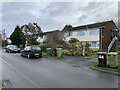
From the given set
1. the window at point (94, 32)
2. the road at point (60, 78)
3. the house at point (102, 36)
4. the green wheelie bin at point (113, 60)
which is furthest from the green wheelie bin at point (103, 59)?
the window at point (94, 32)

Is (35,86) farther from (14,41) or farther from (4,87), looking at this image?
(14,41)

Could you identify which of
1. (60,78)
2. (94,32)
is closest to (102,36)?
(94,32)

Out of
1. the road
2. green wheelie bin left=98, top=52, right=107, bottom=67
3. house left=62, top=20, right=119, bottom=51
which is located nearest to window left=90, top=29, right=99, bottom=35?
house left=62, top=20, right=119, bottom=51

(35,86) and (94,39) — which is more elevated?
(94,39)

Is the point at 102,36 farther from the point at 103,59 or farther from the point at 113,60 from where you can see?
the point at 113,60

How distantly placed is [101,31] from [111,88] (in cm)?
3444

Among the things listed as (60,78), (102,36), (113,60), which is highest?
Answer: (102,36)

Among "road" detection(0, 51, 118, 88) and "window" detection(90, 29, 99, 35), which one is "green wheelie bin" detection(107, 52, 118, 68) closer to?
"road" detection(0, 51, 118, 88)

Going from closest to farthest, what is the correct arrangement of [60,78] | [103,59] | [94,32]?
1. [60,78]
2. [103,59]
3. [94,32]

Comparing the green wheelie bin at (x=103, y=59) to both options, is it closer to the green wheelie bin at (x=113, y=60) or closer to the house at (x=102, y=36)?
the green wheelie bin at (x=113, y=60)

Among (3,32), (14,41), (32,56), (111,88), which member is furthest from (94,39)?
(3,32)

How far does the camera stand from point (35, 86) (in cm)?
902

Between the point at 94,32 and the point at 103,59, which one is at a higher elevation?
the point at 94,32

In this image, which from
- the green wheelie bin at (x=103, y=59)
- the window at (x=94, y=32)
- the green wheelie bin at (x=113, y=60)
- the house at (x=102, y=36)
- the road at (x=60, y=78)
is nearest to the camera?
the road at (x=60, y=78)
